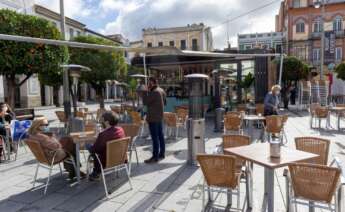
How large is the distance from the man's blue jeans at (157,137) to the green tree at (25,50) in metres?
5.26

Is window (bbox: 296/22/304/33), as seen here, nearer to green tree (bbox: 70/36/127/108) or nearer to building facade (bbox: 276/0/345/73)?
building facade (bbox: 276/0/345/73)

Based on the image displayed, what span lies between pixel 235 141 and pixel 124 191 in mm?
1728

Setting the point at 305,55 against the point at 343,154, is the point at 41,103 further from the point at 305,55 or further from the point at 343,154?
the point at 305,55

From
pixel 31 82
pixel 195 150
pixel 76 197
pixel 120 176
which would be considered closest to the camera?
pixel 76 197

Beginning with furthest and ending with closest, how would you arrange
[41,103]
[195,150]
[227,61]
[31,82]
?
[41,103] → [31,82] → [227,61] → [195,150]

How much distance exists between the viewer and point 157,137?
5191mm

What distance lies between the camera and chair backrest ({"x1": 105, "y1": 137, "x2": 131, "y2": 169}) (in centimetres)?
362

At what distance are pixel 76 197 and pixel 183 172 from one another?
1804mm

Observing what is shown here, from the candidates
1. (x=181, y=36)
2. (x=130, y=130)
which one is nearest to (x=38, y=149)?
(x=130, y=130)

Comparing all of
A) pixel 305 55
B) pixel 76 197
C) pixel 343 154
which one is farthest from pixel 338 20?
pixel 76 197

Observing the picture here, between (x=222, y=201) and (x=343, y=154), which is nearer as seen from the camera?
(x=222, y=201)

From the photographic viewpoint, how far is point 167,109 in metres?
13.3

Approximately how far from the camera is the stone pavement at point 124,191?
135 inches

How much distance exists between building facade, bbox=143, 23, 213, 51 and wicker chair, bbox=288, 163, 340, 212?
108 feet
